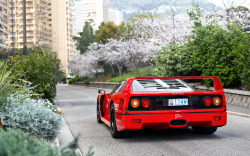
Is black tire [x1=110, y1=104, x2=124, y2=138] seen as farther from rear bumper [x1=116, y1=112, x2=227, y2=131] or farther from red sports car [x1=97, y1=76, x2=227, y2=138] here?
rear bumper [x1=116, y1=112, x2=227, y2=131]

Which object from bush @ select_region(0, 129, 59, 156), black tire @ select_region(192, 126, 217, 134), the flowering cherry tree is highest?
the flowering cherry tree

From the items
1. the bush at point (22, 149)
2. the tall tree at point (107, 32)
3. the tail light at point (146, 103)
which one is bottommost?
the tail light at point (146, 103)

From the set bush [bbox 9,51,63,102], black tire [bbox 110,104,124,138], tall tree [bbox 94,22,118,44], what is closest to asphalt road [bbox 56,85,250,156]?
black tire [bbox 110,104,124,138]

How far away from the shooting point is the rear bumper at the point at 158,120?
6.36 m

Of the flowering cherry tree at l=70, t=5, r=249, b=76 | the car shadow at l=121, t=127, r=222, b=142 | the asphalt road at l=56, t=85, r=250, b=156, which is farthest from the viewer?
the flowering cherry tree at l=70, t=5, r=249, b=76

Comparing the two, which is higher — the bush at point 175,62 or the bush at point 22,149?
the bush at point 175,62

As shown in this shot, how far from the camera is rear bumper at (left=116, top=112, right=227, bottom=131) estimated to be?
6363 mm

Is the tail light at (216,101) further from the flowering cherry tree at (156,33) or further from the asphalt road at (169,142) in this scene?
the flowering cherry tree at (156,33)

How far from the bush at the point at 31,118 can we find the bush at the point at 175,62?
48.8ft

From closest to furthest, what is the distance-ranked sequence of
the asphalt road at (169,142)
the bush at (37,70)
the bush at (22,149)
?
the bush at (22,149), the asphalt road at (169,142), the bush at (37,70)

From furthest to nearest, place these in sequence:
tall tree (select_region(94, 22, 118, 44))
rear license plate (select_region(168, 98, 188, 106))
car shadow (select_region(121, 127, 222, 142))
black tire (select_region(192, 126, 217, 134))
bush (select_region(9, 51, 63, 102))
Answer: tall tree (select_region(94, 22, 118, 44))
bush (select_region(9, 51, 63, 102))
black tire (select_region(192, 126, 217, 134))
car shadow (select_region(121, 127, 222, 142))
rear license plate (select_region(168, 98, 188, 106))

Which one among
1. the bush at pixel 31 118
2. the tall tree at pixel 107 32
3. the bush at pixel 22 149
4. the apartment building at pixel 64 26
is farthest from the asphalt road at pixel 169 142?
the apartment building at pixel 64 26

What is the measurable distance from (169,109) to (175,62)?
15.7 m

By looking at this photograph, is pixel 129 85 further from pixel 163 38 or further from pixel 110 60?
pixel 110 60
